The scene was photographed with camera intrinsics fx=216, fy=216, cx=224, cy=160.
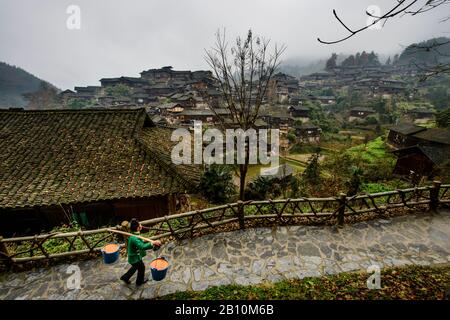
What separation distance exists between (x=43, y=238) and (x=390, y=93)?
87.1 m

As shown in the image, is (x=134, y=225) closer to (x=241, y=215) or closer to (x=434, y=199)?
(x=241, y=215)

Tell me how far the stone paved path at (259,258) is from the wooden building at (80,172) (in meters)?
2.96

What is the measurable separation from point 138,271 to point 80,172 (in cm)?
661

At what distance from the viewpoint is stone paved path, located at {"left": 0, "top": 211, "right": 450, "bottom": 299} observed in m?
6.77

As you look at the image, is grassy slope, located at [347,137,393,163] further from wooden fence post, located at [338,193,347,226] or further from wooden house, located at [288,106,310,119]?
wooden fence post, located at [338,193,347,226]

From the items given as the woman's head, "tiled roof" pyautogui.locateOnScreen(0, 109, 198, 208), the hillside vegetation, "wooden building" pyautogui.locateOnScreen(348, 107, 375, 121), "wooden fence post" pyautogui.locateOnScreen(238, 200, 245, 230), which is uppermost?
the hillside vegetation

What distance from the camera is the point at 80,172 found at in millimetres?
10523

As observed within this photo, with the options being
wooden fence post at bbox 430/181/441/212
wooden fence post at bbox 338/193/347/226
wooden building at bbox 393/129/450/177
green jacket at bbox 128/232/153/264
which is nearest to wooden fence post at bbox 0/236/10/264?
green jacket at bbox 128/232/153/264

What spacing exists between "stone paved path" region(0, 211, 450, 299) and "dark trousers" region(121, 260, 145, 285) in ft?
0.99

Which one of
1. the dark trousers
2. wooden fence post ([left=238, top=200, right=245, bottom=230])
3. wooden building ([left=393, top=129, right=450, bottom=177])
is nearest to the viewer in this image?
the dark trousers

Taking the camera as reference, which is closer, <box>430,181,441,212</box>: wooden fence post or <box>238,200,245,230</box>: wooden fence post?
<box>238,200,245,230</box>: wooden fence post

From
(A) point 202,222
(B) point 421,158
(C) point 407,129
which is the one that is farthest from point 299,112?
(A) point 202,222

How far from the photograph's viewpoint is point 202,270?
7285 millimetres
